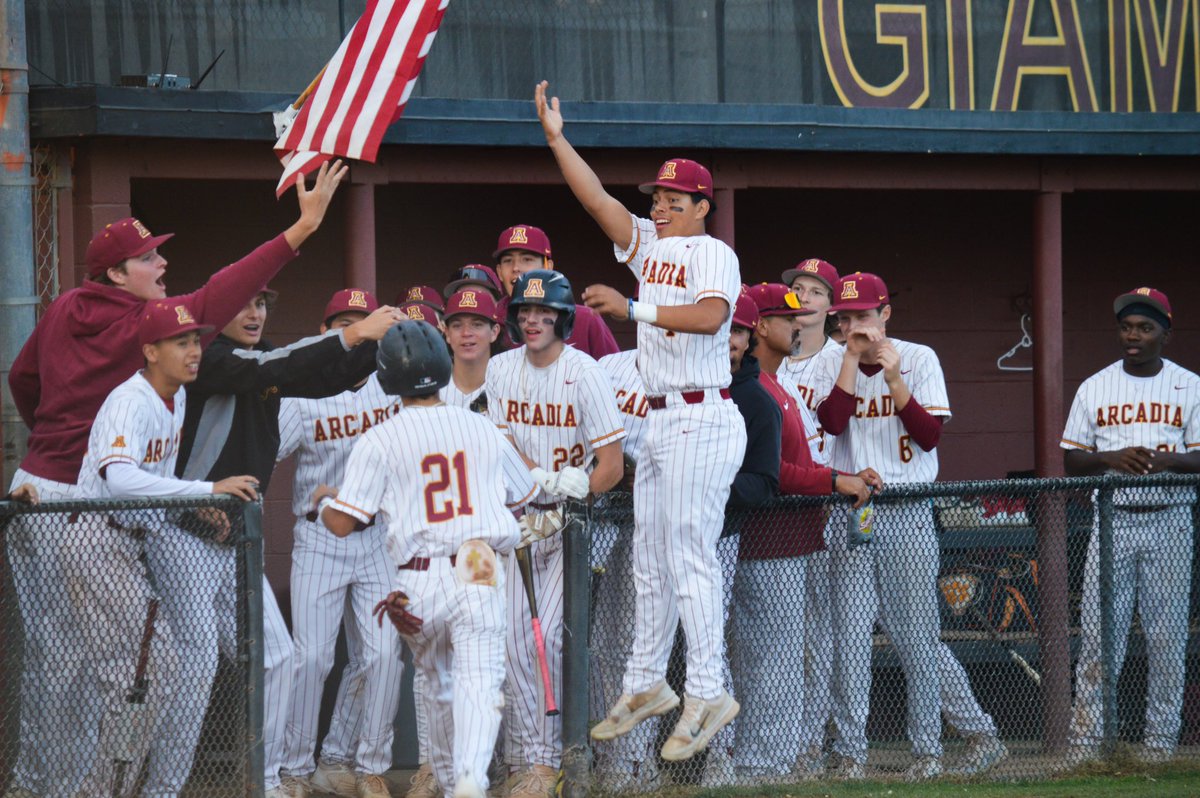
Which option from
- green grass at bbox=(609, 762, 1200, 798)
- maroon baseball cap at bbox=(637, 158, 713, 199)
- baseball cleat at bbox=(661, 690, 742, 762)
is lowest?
green grass at bbox=(609, 762, 1200, 798)

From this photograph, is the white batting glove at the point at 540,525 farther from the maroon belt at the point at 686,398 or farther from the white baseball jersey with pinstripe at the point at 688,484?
the maroon belt at the point at 686,398

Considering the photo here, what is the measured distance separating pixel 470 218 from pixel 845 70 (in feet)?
7.86

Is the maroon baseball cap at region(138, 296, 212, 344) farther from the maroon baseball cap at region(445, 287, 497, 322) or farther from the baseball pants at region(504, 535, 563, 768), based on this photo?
the baseball pants at region(504, 535, 563, 768)

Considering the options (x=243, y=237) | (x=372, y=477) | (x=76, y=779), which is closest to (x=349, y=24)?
(x=243, y=237)

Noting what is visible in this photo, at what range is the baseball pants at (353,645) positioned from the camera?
232 inches

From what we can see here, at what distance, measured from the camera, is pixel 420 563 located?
16.2 ft

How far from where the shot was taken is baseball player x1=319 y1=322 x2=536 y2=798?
16.0 ft

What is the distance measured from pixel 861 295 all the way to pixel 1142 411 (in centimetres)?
147

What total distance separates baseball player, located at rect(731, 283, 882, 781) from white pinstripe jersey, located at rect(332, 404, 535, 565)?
1307 mm

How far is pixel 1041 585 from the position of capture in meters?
6.49

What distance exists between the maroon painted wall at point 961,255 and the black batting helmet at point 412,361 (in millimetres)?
4394

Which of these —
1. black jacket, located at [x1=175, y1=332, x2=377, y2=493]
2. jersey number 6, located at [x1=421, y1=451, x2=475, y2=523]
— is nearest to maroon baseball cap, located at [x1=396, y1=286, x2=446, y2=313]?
black jacket, located at [x1=175, y1=332, x2=377, y2=493]

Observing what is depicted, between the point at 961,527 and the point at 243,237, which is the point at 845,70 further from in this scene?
the point at 243,237

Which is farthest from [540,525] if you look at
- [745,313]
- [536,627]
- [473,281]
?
[473,281]
